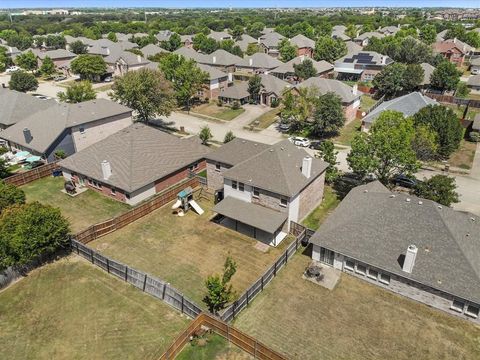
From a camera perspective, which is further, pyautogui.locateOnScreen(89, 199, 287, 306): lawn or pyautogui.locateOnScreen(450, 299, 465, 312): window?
pyautogui.locateOnScreen(89, 199, 287, 306): lawn

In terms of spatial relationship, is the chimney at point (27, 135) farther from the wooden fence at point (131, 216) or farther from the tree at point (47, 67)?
the tree at point (47, 67)


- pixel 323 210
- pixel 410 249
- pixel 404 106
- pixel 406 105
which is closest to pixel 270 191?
pixel 323 210

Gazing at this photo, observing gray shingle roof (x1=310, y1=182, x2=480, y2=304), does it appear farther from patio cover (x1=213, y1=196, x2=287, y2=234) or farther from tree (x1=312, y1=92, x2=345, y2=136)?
tree (x1=312, y1=92, x2=345, y2=136)

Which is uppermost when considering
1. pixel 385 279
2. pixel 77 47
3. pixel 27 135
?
pixel 77 47

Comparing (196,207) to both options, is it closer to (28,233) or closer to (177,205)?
(177,205)

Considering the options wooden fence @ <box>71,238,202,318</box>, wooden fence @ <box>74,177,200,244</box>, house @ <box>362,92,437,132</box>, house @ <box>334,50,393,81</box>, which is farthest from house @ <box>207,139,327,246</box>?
house @ <box>334,50,393,81</box>

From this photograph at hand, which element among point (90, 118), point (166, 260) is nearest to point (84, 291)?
point (166, 260)

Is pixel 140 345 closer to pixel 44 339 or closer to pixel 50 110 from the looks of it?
pixel 44 339
